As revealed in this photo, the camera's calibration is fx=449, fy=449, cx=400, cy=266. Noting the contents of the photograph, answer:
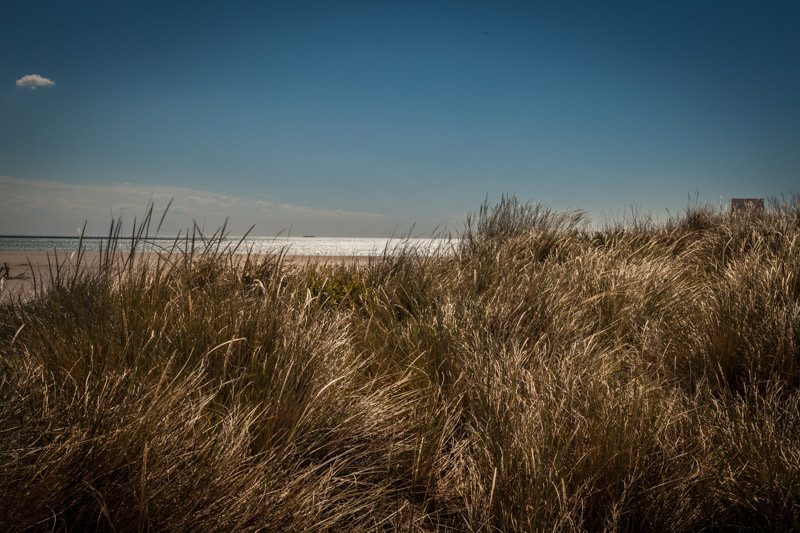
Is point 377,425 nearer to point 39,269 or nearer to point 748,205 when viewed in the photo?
point 39,269

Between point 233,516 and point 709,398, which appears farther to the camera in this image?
point 709,398

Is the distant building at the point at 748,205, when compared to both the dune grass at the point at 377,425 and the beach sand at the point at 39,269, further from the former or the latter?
the beach sand at the point at 39,269

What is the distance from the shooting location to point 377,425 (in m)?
2.21

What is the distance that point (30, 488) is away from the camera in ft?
4.08

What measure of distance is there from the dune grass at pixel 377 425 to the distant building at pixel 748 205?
22.4 feet

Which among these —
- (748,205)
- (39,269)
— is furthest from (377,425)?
(748,205)

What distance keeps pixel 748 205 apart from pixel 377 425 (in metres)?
9.62

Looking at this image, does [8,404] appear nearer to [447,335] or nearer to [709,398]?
[447,335]

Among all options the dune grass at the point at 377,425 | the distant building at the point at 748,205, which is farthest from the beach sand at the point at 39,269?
the distant building at the point at 748,205

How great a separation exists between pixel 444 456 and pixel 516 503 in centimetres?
56

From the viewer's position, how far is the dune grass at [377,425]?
138 cm

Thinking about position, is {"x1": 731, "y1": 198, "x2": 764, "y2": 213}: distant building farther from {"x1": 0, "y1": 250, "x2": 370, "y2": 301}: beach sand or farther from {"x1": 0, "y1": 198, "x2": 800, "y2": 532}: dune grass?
{"x1": 0, "y1": 250, "x2": 370, "y2": 301}: beach sand

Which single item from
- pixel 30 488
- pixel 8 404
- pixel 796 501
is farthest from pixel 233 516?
pixel 796 501

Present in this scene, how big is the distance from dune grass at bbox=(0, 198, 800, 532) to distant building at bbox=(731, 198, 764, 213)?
6.81m
